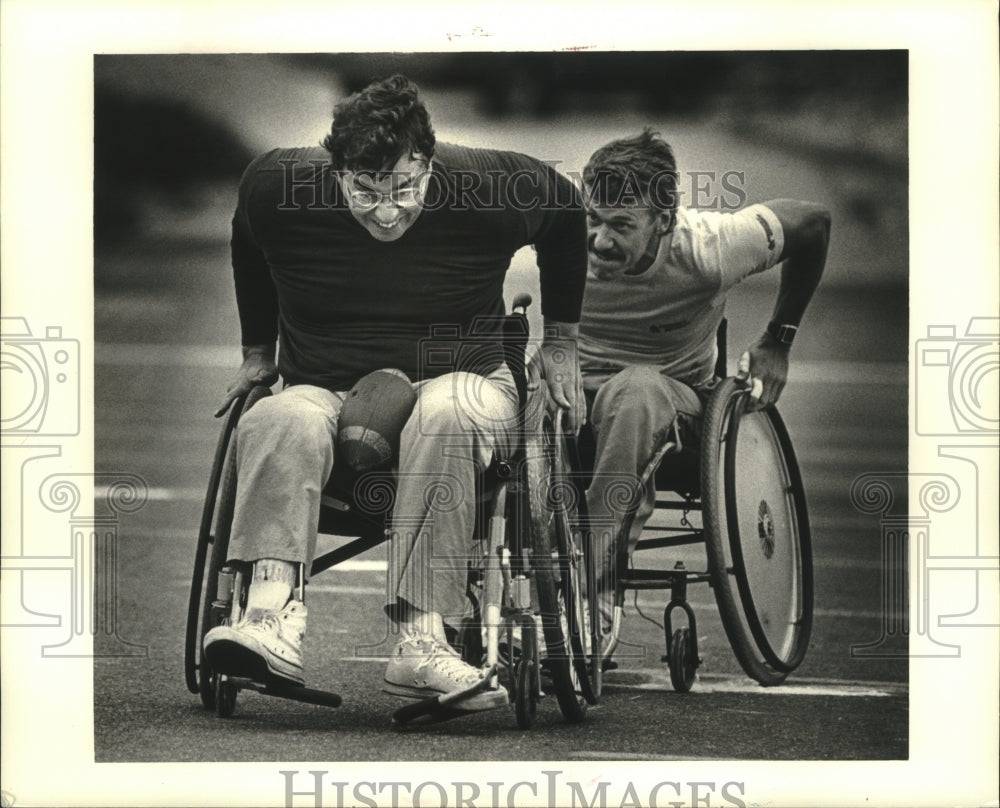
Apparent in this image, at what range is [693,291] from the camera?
5.51 metres

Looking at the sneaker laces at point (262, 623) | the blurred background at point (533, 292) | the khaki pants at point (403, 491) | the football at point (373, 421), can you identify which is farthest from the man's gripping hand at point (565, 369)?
the sneaker laces at point (262, 623)

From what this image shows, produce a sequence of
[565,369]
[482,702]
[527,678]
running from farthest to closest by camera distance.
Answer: [565,369], [527,678], [482,702]

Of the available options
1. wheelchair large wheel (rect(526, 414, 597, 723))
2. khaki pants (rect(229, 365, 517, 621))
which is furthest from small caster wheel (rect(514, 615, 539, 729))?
khaki pants (rect(229, 365, 517, 621))

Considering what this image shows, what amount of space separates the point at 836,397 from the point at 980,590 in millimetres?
775

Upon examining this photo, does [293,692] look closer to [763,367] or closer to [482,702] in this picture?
[482,702]

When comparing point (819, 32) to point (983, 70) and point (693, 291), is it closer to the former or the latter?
point (983, 70)

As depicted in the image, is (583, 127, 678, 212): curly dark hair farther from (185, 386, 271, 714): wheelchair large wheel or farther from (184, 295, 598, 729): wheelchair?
(185, 386, 271, 714): wheelchair large wheel

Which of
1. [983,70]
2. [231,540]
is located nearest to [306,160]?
[231,540]

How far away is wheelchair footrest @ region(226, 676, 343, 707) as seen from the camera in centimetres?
505

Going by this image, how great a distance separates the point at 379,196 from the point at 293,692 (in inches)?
60.8

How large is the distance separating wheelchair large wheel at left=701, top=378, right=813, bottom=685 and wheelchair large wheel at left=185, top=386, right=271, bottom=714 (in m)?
1.46

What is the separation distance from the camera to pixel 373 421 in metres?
5.11

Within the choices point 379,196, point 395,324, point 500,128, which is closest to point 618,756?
point 395,324

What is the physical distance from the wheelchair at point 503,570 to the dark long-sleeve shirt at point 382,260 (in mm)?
185
